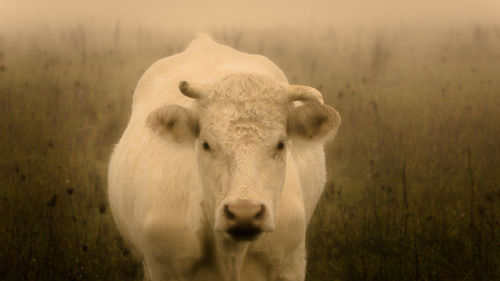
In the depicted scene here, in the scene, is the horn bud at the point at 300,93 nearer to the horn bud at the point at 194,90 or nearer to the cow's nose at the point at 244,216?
the horn bud at the point at 194,90

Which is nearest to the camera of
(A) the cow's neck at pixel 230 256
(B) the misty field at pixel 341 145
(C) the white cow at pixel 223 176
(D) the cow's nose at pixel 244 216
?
(D) the cow's nose at pixel 244 216

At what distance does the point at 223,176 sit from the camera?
2.78 meters

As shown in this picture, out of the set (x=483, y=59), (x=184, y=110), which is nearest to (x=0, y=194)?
(x=184, y=110)

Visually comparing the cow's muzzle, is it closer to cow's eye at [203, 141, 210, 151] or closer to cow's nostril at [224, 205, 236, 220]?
cow's nostril at [224, 205, 236, 220]

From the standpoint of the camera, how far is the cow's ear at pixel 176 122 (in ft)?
10.3

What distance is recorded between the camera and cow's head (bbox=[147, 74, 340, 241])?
8.48 feet

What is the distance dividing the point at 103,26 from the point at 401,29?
5160 mm

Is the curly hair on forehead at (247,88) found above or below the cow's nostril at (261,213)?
above

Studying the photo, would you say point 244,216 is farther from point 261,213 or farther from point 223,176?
point 223,176

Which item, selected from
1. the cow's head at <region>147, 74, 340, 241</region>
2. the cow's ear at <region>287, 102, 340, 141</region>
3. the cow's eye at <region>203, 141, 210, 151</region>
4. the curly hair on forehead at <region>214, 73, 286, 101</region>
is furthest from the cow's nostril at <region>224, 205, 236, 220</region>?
the cow's ear at <region>287, 102, 340, 141</region>

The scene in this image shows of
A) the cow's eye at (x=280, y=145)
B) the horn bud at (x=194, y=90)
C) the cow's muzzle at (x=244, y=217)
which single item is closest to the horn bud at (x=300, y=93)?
the cow's eye at (x=280, y=145)

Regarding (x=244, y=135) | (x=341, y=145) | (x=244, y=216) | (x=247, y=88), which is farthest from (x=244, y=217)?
(x=341, y=145)

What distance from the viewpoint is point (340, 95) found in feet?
24.0

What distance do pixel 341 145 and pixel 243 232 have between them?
4254 mm
